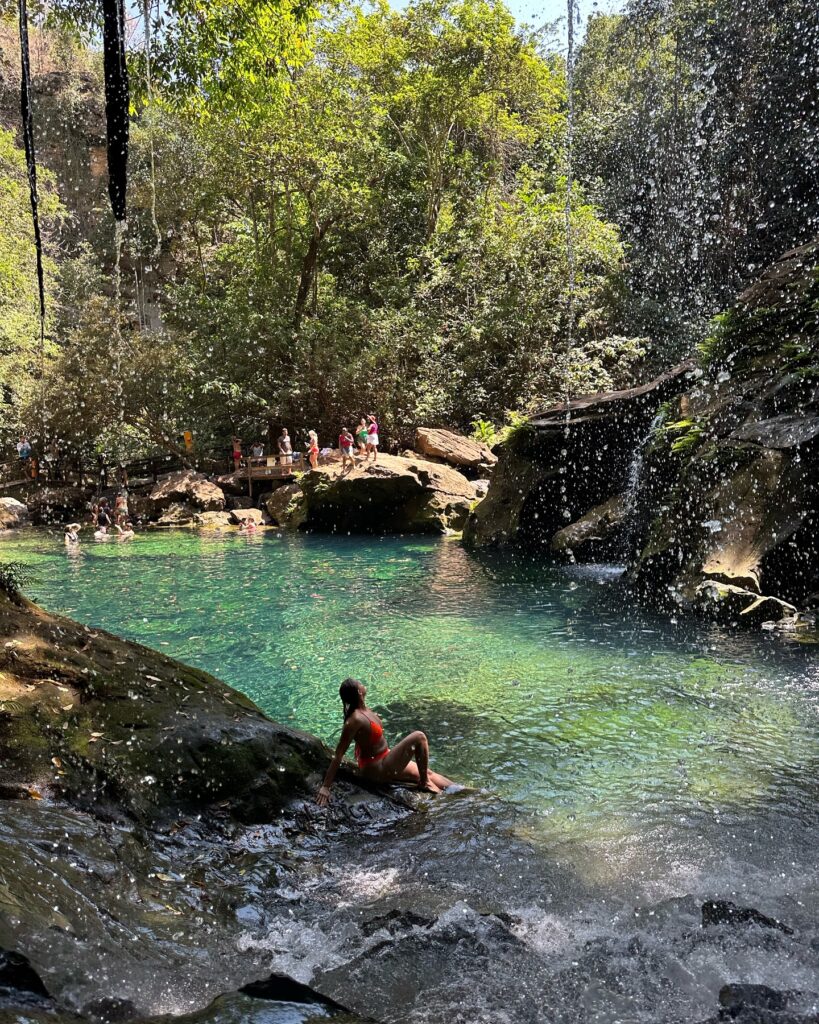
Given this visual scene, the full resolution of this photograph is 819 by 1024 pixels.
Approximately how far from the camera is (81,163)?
4594 centimetres

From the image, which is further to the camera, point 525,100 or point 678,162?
point 525,100

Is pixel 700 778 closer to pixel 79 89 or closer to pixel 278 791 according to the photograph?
pixel 278 791

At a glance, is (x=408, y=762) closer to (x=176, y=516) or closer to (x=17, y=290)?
(x=176, y=516)

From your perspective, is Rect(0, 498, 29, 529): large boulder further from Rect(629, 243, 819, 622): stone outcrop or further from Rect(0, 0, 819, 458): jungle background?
Rect(629, 243, 819, 622): stone outcrop

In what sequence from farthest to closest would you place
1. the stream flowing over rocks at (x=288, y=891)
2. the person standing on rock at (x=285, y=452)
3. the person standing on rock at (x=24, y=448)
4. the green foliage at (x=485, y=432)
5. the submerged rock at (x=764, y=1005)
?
the person standing on rock at (x=24, y=448) < the person standing on rock at (x=285, y=452) < the green foliage at (x=485, y=432) < the submerged rock at (x=764, y=1005) < the stream flowing over rocks at (x=288, y=891)

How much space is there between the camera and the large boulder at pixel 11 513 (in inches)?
1102

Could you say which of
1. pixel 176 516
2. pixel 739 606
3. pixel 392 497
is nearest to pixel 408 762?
pixel 739 606

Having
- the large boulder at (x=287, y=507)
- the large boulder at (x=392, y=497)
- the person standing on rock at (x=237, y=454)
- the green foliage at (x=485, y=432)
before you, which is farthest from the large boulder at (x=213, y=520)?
the green foliage at (x=485, y=432)

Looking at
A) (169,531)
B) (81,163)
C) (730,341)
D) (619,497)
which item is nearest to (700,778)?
(730,341)

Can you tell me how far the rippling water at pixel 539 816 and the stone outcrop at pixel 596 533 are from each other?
3.96 metres

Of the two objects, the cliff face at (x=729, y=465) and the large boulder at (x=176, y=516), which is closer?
the cliff face at (x=729, y=465)

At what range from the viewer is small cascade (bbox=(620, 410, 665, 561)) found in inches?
601

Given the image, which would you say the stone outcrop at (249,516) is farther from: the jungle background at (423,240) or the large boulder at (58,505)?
the large boulder at (58,505)

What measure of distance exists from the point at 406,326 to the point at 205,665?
73.3 ft
